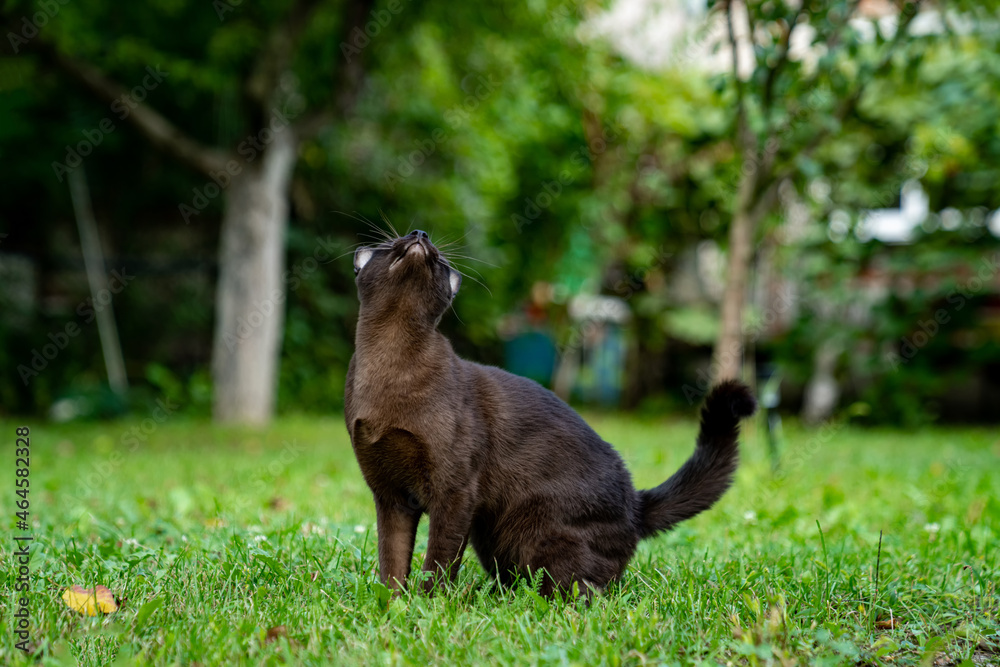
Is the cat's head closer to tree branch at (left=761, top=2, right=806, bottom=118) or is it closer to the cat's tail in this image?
the cat's tail

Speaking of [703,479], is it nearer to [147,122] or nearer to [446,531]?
[446,531]

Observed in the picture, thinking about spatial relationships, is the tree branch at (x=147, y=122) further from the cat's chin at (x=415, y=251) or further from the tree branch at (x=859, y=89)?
the cat's chin at (x=415, y=251)

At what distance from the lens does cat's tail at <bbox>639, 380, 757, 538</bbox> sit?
2500mm

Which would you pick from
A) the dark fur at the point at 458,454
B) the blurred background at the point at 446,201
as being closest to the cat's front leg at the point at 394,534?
the dark fur at the point at 458,454

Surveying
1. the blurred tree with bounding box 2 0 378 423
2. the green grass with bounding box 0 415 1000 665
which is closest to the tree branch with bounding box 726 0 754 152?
the green grass with bounding box 0 415 1000 665

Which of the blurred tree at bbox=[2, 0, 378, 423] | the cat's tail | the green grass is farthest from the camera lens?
the blurred tree at bbox=[2, 0, 378, 423]

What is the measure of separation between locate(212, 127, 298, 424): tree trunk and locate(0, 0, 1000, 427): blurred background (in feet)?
0.09

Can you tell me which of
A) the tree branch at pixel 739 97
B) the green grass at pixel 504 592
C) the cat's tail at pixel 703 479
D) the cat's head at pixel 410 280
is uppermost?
the tree branch at pixel 739 97

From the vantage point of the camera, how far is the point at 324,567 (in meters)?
2.54

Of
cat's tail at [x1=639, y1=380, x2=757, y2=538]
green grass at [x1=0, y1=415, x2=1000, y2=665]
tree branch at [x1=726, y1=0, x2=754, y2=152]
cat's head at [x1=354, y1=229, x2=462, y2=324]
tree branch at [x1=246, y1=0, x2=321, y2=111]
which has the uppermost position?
tree branch at [x1=246, y1=0, x2=321, y2=111]

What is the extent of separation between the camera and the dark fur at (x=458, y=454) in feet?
7.16

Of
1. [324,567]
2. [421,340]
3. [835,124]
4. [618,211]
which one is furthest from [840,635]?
[618,211]

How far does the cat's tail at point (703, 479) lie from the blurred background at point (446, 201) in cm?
484

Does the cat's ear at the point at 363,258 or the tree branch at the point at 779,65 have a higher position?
the tree branch at the point at 779,65
